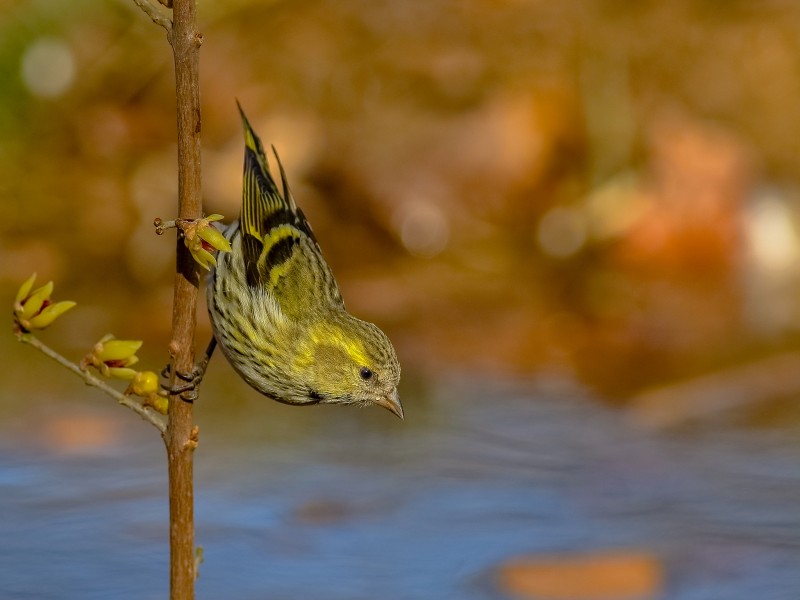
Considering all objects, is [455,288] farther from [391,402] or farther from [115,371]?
[115,371]

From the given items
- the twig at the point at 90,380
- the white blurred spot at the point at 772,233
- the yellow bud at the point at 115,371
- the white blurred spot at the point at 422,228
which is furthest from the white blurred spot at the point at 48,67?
the yellow bud at the point at 115,371

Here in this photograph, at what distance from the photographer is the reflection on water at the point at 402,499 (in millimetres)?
3914

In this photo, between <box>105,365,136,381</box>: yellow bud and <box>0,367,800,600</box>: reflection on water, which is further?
<box>0,367,800,600</box>: reflection on water

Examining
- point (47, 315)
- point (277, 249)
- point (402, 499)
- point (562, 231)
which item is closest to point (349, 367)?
point (277, 249)

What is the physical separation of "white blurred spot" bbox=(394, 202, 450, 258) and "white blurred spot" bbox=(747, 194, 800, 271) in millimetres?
1398

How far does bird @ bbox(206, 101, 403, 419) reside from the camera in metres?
3.51

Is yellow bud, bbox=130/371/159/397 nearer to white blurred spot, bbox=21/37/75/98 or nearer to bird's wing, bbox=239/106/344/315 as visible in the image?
bird's wing, bbox=239/106/344/315

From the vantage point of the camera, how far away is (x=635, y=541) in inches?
161

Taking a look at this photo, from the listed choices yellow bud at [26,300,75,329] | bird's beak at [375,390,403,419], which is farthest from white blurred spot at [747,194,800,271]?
yellow bud at [26,300,75,329]

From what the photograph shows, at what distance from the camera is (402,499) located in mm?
4391

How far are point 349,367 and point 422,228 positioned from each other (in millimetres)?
3249

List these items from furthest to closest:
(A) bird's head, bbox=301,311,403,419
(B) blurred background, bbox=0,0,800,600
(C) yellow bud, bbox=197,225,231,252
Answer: (B) blurred background, bbox=0,0,800,600, (A) bird's head, bbox=301,311,403,419, (C) yellow bud, bbox=197,225,231,252

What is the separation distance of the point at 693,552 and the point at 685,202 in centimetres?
279

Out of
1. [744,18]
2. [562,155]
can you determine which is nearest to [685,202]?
[562,155]
